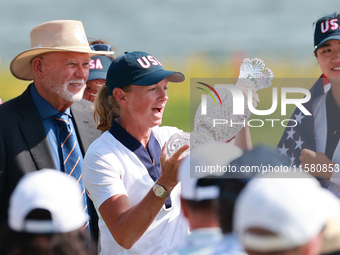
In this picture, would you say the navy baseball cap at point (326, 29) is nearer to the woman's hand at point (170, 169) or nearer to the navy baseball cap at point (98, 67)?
the woman's hand at point (170, 169)

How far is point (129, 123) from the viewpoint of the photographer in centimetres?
258

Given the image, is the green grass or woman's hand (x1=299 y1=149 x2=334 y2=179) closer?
woman's hand (x1=299 y1=149 x2=334 y2=179)

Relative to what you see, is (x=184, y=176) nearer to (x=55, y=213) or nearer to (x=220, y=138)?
(x=55, y=213)

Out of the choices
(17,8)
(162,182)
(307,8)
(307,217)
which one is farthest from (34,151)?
(307,8)

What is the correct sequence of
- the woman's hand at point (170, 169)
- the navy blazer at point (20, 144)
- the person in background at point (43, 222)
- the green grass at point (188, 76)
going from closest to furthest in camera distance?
the person in background at point (43, 222) < the woman's hand at point (170, 169) < the navy blazer at point (20, 144) < the green grass at point (188, 76)

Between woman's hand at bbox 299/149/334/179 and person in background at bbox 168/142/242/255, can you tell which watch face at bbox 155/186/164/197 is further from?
woman's hand at bbox 299/149/334/179

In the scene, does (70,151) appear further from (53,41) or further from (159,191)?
(159,191)

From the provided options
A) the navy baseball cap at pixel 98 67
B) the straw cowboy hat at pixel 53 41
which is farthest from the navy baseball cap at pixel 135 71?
the navy baseball cap at pixel 98 67

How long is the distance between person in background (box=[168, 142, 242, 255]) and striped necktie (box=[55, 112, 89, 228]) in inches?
55.0

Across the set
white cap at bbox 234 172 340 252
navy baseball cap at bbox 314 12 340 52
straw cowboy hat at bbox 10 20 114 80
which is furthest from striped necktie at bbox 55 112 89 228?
white cap at bbox 234 172 340 252

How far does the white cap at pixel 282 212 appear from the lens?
1.11 meters

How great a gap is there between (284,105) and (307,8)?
2383 cm

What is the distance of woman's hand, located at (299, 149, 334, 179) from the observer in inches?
90.7

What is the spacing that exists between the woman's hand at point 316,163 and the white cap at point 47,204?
1332 mm
